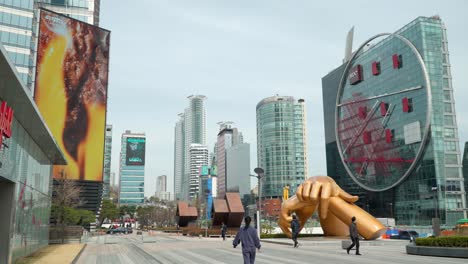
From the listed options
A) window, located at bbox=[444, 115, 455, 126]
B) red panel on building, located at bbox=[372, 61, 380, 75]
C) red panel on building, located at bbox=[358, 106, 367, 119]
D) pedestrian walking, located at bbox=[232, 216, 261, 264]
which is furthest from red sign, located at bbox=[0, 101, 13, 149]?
red panel on building, located at bbox=[358, 106, 367, 119]

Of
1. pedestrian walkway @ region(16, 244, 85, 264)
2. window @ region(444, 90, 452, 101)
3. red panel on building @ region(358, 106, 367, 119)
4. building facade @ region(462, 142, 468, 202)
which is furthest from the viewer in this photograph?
red panel on building @ region(358, 106, 367, 119)

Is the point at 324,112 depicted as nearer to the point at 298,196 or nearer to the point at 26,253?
the point at 298,196

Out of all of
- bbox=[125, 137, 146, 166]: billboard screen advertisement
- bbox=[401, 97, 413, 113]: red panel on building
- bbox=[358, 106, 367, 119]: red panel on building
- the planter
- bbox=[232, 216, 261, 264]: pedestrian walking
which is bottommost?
the planter

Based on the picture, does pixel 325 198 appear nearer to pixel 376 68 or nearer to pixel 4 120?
pixel 4 120

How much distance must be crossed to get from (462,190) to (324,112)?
54472 millimetres

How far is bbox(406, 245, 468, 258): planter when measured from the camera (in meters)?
15.5

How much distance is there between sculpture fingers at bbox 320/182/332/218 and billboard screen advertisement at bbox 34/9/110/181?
43.7m

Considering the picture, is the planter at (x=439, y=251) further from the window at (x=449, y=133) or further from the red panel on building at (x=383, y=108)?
the red panel on building at (x=383, y=108)

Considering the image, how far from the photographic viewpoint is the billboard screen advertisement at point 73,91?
6047 centimetres

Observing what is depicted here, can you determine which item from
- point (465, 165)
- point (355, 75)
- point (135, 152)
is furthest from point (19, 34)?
point (135, 152)

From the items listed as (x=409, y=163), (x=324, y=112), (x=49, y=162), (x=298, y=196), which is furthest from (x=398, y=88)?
(x=49, y=162)

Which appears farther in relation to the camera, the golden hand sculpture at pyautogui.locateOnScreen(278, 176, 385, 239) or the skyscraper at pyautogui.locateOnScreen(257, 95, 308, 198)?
the skyscraper at pyautogui.locateOnScreen(257, 95, 308, 198)

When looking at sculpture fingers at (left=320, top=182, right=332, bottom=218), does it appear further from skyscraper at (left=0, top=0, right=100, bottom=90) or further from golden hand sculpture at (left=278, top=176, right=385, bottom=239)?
skyscraper at (left=0, top=0, right=100, bottom=90)

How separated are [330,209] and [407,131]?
182 feet
